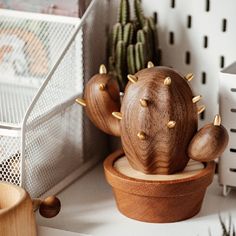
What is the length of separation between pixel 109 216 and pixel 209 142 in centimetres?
20

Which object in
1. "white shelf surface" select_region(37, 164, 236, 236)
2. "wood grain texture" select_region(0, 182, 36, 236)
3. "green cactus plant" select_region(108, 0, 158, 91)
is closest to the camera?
"wood grain texture" select_region(0, 182, 36, 236)

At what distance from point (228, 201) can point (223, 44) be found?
0.28 m

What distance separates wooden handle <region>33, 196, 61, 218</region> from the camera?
128 centimetres

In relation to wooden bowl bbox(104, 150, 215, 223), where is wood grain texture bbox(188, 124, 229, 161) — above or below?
above

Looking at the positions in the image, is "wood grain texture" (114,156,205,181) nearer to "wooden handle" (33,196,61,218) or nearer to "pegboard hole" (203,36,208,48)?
"wooden handle" (33,196,61,218)

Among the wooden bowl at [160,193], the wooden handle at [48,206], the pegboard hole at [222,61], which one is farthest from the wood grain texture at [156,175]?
the pegboard hole at [222,61]

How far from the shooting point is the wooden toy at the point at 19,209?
1.18 metres

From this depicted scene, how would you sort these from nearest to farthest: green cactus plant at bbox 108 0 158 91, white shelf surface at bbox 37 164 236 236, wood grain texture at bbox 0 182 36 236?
wood grain texture at bbox 0 182 36 236, white shelf surface at bbox 37 164 236 236, green cactus plant at bbox 108 0 158 91

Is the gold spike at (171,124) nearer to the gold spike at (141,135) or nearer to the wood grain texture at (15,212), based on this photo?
the gold spike at (141,135)

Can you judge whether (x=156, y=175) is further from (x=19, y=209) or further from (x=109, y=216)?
(x=19, y=209)

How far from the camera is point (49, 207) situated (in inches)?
50.6

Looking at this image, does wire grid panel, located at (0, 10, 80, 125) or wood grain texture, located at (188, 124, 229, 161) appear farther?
wire grid panel, located at (0, 10, 80, 125)

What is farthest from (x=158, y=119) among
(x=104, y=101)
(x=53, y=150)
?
(x=53, y=150)

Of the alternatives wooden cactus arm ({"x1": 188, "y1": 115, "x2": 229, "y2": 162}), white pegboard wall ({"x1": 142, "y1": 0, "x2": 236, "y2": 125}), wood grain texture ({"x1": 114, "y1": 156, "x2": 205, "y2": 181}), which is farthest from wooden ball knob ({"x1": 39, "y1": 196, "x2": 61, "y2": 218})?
white pegboard wall ({"x1": 142, "y1": 0, "x2": 236, "y2": 125})
